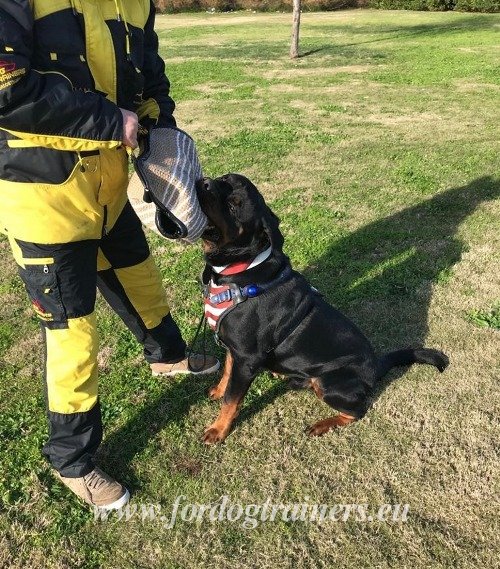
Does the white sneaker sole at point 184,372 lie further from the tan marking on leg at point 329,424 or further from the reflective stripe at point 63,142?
the reflective stripe at point 63,142

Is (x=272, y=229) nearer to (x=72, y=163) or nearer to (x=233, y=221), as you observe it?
(x=233, y=221)

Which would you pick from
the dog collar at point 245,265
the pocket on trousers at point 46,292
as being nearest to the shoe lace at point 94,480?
the pocket on trousers at point 46,292

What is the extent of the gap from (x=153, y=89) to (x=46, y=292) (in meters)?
1.19

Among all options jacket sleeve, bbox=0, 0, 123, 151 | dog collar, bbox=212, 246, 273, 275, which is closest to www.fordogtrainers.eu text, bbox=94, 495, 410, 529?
dog collar, bbox=212, 246, 273, 275

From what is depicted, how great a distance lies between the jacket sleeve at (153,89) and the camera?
8.14 feet

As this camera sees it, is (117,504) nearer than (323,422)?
Yes

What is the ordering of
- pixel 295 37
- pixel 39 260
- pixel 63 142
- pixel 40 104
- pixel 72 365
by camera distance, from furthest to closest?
pixel 295 37 < pixel 72 365 < pixel 39 260 < pixel 63 142 < pixel 40 104

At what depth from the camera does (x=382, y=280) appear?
172 inches

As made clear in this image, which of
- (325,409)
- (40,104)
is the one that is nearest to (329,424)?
(325,409)

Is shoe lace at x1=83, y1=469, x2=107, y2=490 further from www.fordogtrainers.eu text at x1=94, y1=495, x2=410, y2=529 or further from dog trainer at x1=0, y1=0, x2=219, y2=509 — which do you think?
www.fordogtrainers.eu text at x1=94, y1=495, x2=410, y2=529

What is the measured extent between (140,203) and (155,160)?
215mm

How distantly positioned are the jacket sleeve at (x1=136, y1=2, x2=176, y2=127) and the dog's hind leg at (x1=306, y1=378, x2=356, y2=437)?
1.67 m

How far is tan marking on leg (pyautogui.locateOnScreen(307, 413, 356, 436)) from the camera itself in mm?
2984

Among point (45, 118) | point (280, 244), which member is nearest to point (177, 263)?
point (280, 244)
